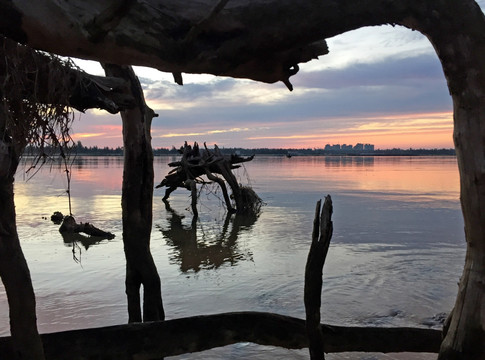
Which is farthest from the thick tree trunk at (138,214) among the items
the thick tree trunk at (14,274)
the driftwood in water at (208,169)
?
the driftwood in water at (208,169)

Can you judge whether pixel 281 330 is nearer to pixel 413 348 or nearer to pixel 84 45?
pixel 413 348

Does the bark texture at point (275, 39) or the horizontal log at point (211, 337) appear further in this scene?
the horizontal log at point (211, 337)

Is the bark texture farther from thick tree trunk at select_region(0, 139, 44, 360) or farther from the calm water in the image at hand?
the calm water

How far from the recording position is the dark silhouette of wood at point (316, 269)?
10.4 feet

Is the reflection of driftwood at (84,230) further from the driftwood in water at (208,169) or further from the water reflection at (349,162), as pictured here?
the water reflection at (349,162)

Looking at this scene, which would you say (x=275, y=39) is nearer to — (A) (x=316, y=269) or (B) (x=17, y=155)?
(A) (x=316, y=269)

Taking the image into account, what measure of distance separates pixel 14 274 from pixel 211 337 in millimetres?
2001

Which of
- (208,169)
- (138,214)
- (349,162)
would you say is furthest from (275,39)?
(349,162)

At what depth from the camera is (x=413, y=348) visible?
459cm

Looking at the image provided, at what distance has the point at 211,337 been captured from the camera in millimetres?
4430

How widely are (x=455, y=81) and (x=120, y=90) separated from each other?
11.9 ft

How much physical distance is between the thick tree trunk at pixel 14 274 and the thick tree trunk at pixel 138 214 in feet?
7.80

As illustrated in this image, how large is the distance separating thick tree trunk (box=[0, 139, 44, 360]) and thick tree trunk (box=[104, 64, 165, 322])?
238cm

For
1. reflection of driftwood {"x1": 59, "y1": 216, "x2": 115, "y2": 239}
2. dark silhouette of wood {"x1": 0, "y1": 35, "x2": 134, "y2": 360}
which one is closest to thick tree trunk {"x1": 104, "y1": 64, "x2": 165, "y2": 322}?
dark silhouette of wood {"x1": 0, "y1": 35, "x2": 134, "y2": 360}
